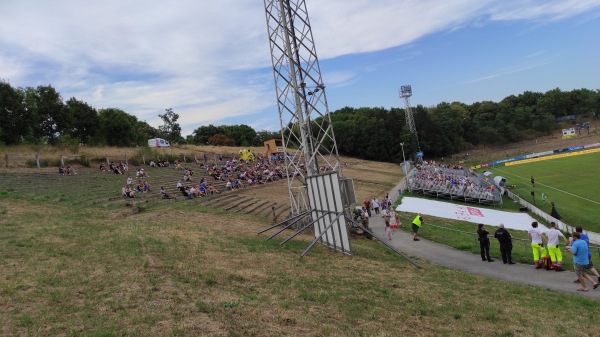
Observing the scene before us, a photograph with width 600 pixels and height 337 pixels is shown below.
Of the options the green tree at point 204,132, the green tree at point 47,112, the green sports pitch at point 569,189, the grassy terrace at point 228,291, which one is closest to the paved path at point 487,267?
the grassy terrace at point 228,291

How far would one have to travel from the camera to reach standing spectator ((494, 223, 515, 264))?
13586mm

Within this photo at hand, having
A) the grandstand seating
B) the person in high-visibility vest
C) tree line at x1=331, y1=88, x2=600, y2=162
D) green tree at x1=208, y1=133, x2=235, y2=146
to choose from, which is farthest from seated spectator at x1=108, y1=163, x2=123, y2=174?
green tree at x1=208, y1=133, x2=235, y2=146

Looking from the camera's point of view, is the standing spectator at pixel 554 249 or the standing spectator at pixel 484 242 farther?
the standing spectator at pixel 484 242

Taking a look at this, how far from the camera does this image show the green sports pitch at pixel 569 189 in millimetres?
29244

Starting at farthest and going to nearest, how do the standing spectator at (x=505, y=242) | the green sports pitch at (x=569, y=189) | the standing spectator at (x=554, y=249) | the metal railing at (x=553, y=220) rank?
the green sports pitch at (x=569, y=189) < the metal railing at (x=553, y=220) < the standing spectator at (x=505, y=242) < the standing spectator at (x=554, y=249)

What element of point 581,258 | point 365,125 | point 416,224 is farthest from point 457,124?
point 581,258

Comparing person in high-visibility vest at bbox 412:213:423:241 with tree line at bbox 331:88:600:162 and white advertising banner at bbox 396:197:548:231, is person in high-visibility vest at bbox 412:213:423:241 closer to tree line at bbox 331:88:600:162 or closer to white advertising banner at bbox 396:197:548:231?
white advertising banner at bbox 396:197:548:231

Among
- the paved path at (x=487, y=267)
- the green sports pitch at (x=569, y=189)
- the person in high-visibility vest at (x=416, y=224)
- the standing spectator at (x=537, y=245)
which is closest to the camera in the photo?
the paved path at (x=487, y=267)

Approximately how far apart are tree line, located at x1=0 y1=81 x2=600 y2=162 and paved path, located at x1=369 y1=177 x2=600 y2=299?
42534 millimetres

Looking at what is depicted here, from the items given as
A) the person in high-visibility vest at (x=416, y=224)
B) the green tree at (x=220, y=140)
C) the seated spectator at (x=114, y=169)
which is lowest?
the person in high-visibility vest at (x=416, y=224)

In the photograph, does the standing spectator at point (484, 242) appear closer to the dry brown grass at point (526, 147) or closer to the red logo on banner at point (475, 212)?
the red logo on banner at point (475, 212)

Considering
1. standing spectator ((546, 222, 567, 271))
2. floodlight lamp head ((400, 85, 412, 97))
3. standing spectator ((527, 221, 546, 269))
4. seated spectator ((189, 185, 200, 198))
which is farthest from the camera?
floodlight lamp head ((400, 85, 412, 97))

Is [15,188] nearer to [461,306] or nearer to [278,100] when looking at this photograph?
[278,100]

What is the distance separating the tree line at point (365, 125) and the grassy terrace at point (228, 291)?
134 ft
